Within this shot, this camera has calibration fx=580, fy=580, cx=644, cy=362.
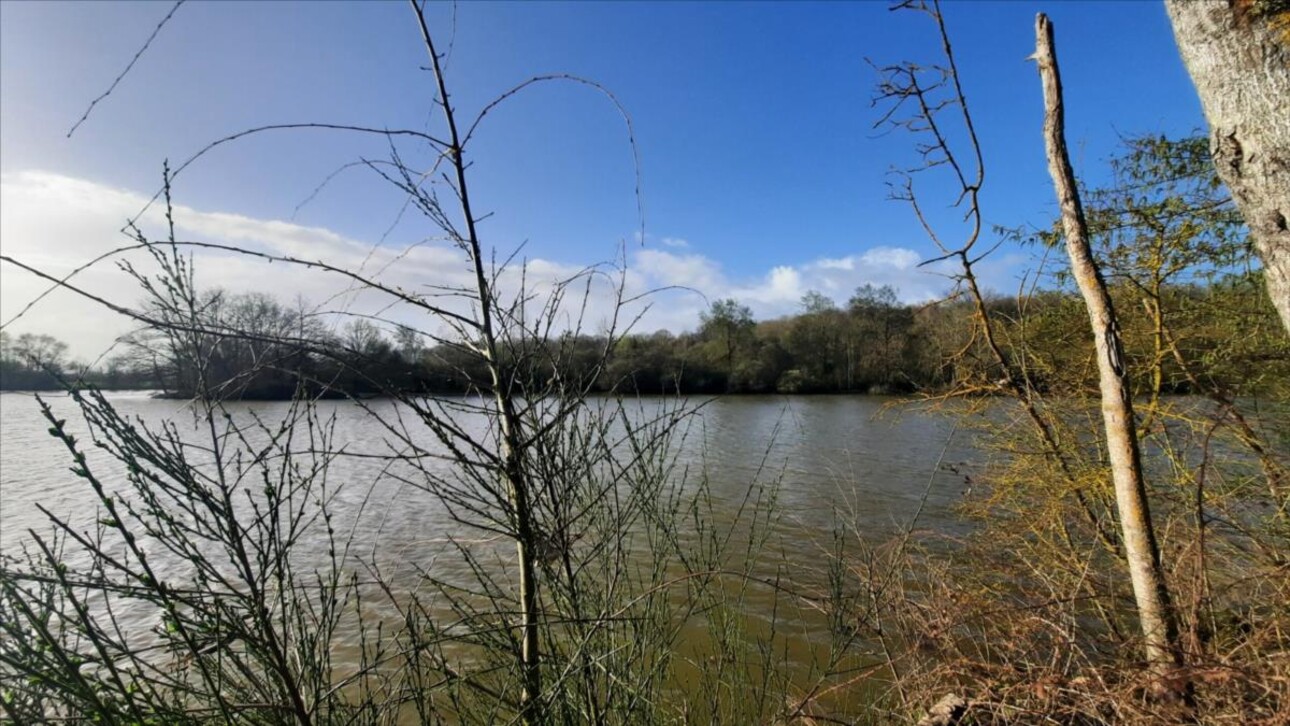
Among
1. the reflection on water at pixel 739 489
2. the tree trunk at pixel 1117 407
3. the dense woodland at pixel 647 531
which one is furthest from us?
the reflection on water at pixel 739 489

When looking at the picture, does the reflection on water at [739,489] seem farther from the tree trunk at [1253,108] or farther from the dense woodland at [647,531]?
the tree trunk at [1253,108]

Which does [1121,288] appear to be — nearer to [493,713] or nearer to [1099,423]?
[1099,423]

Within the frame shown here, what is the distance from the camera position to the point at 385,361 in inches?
61.0

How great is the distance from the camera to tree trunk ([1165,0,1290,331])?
1744 mm

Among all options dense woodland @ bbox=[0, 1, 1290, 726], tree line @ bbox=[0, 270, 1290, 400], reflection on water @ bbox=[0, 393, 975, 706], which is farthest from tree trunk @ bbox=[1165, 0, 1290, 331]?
reflection on water @ bbox=[0, 393, 975, 706]

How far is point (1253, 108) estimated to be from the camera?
1.80 meters

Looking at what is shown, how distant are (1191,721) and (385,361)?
128 inches

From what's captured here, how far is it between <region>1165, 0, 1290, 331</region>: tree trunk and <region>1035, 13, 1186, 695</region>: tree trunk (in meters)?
0.87

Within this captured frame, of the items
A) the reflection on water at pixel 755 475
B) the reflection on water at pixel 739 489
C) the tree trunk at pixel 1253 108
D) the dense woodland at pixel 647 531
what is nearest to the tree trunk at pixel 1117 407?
the dense woodland at pixel 647 531

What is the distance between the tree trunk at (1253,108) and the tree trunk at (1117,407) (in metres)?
0.87

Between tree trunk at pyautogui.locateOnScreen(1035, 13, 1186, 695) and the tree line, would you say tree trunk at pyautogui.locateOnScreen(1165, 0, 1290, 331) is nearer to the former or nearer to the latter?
tree trunk at pyautogui.locateOnScreen(1035, 13, 1186, 695)

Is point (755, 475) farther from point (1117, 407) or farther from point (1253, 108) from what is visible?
point (1253, 108)

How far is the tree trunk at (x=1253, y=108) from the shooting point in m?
1.74

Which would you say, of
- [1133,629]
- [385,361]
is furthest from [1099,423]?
[385,361]
